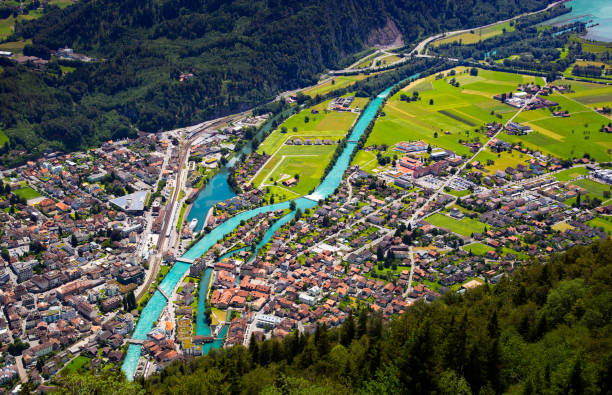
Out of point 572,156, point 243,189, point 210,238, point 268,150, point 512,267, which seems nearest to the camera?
point 512,267

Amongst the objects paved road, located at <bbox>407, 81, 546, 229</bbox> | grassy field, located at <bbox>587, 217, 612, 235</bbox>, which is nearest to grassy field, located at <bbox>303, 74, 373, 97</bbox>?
paved road, located at <bbox>407, 81, 546, 229</bbox>

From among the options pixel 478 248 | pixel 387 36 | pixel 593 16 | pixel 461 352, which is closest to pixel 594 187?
pixel 478 248

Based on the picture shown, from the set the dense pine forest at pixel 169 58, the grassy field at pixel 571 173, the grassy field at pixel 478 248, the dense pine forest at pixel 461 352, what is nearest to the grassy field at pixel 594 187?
the grassy field at pixel 571 173

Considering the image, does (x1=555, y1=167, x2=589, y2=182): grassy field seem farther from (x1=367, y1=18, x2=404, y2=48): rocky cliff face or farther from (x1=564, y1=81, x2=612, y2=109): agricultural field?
(x1=367, y1=18, x2=404, y2=48): rocky cliff face

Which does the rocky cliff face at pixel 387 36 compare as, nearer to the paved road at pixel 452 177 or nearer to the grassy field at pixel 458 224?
the paved road at pixel 452 177

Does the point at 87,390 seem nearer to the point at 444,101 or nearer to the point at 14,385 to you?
the point at 14,385

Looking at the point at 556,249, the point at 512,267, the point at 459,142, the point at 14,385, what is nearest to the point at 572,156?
the point at 459,142

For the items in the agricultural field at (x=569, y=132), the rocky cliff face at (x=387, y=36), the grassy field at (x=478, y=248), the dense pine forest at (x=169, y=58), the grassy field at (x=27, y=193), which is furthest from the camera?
the rocky cliff face at (x=387, y=36)
